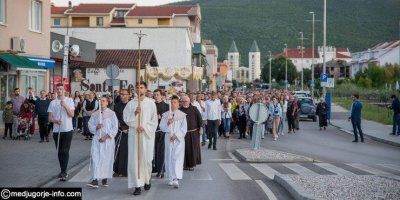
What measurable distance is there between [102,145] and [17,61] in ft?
44.4

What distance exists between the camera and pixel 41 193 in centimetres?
952

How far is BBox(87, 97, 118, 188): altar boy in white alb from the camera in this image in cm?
1213

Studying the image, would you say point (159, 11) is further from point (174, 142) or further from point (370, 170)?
point (174, 142)

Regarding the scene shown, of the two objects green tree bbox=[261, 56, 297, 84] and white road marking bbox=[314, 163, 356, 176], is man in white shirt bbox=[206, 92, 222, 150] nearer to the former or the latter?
white road marking bbox=[314, 163, 356, 176]

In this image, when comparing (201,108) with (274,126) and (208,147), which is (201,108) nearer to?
(208,147)

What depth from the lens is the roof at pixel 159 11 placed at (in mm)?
90375


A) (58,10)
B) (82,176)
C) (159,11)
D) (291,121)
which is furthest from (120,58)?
(58,10)

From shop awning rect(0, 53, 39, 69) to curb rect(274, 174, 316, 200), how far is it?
13852 millimetres

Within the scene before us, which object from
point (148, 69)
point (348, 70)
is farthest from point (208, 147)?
point (348, 70)

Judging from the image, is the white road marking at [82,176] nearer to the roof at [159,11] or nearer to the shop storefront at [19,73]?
the shop storefront at [19,73]

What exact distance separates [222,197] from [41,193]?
309 cm

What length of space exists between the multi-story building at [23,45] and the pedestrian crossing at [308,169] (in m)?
11.4

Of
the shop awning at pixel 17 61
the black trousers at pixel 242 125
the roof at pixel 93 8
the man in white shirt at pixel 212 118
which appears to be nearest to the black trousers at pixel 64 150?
the man in white shirt at pixel 212 118

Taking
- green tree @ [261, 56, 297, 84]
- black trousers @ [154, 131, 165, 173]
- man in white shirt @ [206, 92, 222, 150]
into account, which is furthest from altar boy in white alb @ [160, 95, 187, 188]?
green tree @ [261, 56, 297, 84]
